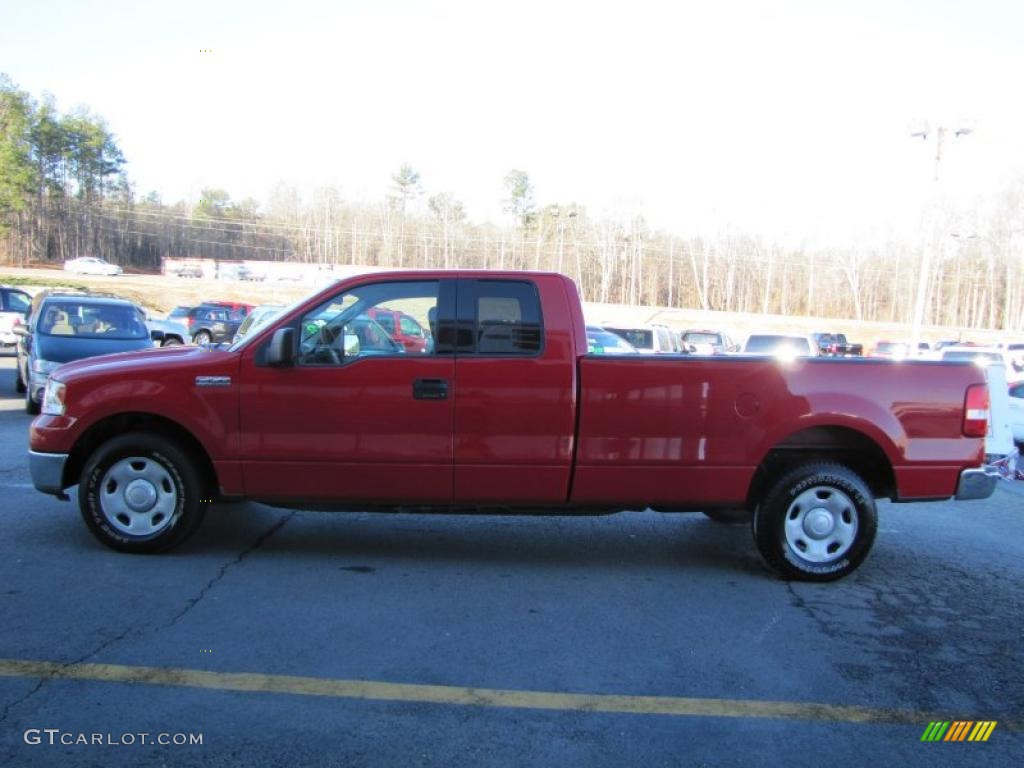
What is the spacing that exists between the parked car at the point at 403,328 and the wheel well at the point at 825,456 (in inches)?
94.8

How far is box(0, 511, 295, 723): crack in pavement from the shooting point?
3385 mm

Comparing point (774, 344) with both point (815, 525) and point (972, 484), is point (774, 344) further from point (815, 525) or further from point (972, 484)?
point (815, 525)

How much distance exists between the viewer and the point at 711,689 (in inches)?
147

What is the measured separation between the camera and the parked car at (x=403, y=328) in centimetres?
524

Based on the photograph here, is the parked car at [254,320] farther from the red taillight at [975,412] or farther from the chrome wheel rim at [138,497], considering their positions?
the red taillight at [975,412]

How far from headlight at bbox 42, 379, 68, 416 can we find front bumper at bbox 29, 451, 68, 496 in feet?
0.95

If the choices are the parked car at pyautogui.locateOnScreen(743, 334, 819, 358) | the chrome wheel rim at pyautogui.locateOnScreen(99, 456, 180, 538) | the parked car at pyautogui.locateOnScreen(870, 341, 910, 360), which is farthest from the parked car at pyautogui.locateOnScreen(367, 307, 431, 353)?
the parked car at pyautogui.locateOnScreen(870, 341, 910, 360)

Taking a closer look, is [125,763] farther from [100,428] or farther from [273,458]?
[100,428]

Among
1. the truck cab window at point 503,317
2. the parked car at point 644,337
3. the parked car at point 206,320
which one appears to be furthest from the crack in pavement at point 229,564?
the parked car at point 206,320

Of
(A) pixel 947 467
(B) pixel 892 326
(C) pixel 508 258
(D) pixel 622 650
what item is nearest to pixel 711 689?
(D) pixel 622 650

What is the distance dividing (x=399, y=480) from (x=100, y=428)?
2093 millimetres

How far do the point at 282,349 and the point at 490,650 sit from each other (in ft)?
7.49

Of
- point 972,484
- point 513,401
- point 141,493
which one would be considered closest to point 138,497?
point 141,493

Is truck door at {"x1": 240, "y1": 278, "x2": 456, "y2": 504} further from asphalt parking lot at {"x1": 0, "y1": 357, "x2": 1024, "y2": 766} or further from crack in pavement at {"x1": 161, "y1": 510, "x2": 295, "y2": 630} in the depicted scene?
asphalt parking lot at {"x1": 0, "y1": 357, "x2": 1024, "y2": 766}
